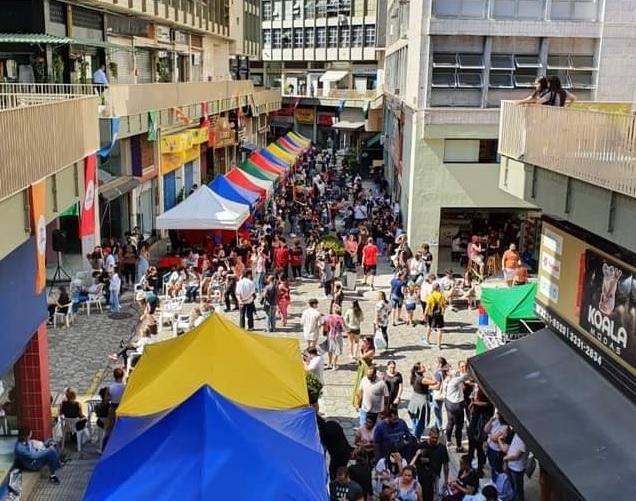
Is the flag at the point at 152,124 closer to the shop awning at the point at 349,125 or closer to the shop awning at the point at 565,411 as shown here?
the shop awning at the point at 565,411

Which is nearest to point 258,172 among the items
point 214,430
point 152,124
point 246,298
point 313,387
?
point 152,124

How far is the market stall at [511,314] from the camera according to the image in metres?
12.4

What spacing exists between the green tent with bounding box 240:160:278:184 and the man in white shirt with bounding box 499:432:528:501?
2163 cm

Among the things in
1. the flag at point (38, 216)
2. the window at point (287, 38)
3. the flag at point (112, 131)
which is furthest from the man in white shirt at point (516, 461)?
the window at point (287, 38)

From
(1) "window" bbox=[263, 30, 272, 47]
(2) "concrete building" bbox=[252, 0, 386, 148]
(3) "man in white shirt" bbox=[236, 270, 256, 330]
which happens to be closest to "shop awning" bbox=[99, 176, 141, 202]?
(3) "man in white shirt" bbox=[236, 270, 256, 330]

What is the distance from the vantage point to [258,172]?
31.1 metres

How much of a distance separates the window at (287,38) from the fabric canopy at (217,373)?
61.1 meters

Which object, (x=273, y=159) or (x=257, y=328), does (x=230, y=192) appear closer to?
(x=257, y=328)

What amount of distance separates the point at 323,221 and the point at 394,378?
1836 cm

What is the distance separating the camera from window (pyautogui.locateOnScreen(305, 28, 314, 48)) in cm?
6631

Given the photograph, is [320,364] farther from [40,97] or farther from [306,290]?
[306,290]

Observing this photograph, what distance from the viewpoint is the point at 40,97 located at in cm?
1095

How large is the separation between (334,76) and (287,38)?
7.62m

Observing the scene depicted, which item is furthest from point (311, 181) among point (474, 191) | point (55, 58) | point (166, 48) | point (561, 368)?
point (561, 368)
